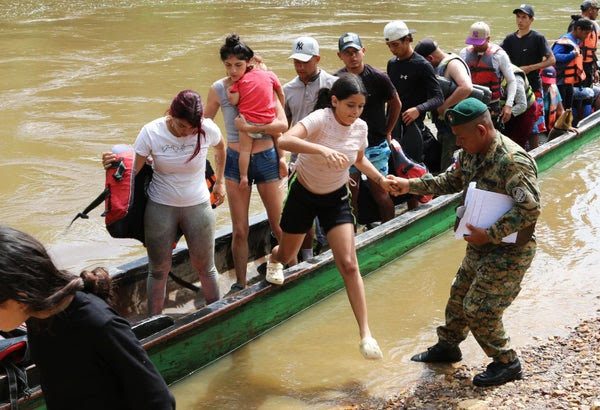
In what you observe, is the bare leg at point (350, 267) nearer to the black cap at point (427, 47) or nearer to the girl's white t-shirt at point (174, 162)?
the girl's white t-shirt at point (174, 162)

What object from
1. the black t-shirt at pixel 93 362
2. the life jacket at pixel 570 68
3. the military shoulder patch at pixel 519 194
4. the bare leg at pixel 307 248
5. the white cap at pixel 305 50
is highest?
the white cap at pixel 305 50

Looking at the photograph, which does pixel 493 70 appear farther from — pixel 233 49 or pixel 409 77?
pixel 233 49

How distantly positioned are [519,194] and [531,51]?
20.6ft

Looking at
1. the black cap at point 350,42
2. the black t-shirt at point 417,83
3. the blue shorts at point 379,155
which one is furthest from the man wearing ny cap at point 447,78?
the black cap at point 350,42

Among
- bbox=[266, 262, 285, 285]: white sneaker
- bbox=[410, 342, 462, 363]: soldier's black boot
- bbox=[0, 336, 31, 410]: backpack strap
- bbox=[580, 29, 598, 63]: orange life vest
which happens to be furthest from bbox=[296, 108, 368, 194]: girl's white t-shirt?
bbox=[580, 29, 598, 63]: orange life vest

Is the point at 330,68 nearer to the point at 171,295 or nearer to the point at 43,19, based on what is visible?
the point at 43,19

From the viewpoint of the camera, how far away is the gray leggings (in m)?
5.62

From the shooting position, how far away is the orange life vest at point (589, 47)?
11805mm

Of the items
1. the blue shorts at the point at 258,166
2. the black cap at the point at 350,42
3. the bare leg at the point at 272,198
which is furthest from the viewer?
the black cap at the point at 350,42

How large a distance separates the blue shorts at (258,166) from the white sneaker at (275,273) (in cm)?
63

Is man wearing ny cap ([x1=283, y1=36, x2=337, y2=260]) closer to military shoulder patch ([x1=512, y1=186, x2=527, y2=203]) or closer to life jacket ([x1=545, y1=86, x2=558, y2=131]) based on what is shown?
military shoulder patch ([x1=512, y1=186, x2=527, y2=203])

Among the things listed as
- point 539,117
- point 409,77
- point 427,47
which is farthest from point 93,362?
point 539,117

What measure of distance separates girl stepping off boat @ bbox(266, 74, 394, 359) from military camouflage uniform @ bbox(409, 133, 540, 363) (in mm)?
522

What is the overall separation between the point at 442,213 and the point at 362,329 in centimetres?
333
